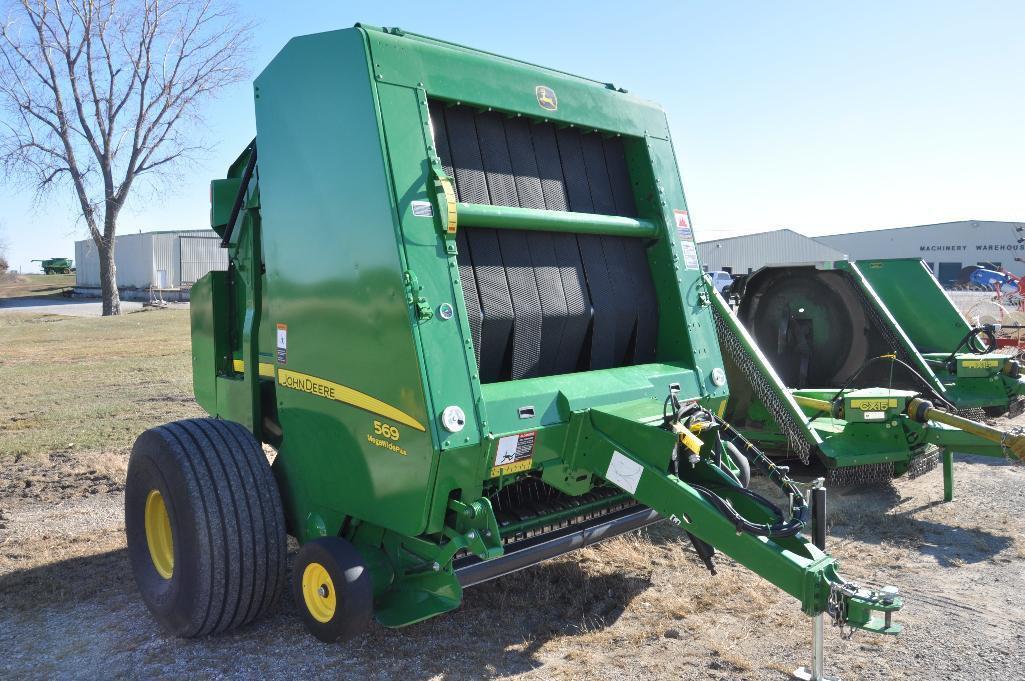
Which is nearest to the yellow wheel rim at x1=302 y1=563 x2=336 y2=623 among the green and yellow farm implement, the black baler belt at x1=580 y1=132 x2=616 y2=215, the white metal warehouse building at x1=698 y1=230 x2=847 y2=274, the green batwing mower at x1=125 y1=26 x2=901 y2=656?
the green batwing mower at x1=125 y1=26 x2=901 y2=656

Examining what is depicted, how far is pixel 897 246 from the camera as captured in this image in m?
51.2

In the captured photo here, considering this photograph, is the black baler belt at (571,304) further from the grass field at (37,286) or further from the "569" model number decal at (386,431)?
the grass field at (37,286)

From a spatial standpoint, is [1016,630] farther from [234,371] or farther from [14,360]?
[14,360]

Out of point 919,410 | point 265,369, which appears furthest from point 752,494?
point 919,410

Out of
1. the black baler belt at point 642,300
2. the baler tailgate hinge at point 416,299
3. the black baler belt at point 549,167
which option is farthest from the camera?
the black baler belt at point 642,300

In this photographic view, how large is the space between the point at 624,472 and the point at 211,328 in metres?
2.55

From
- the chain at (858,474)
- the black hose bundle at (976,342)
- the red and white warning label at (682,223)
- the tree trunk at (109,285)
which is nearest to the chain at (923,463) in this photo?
the chain at (858,474)

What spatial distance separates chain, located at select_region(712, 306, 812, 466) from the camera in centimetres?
538

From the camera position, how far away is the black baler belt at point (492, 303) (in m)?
3.41

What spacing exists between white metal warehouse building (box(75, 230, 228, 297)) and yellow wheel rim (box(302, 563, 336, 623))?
40395 millimetres

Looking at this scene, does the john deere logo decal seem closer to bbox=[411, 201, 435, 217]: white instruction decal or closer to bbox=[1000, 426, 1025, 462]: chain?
bbox=[411, 201, 435, 217]: white instruction decal

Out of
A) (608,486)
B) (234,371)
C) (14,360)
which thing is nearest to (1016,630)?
(608,486)

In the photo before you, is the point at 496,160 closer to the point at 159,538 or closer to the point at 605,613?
the point at 605,613

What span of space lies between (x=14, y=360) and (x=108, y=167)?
1518 centimetres
